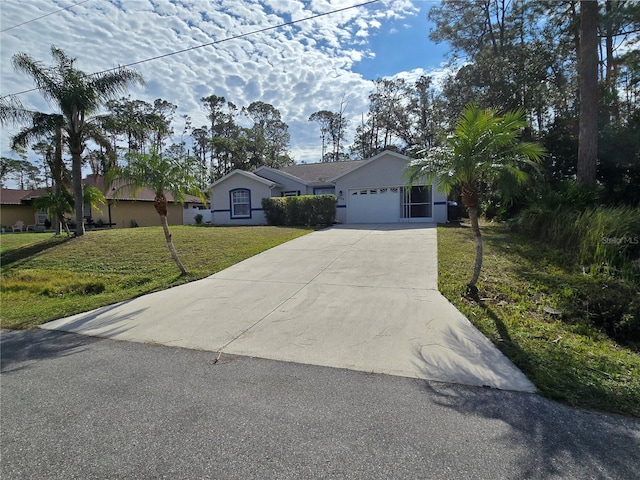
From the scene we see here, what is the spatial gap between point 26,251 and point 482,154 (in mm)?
15432

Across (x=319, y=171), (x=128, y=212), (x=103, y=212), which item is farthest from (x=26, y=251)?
(x=319, y=171)

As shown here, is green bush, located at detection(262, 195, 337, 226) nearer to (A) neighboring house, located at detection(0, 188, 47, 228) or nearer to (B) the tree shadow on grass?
(B) the tree shadow on grass

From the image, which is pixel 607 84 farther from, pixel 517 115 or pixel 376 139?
pixel 376 139

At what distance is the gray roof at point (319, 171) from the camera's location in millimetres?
22272

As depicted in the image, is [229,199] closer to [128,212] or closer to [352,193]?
[352,193]

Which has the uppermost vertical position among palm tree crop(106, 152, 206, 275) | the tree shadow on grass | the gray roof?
the gray roof

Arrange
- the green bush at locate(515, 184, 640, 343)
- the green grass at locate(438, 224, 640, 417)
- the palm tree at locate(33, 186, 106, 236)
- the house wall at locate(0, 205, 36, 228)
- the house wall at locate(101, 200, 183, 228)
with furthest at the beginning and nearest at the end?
the house wall at locate(0, 205, 36, 228) < the house wall at locate(101, 200, 183, 228) < the palm tree at locate(33, 186, 106, 236) < the green bush at locate(515, 184, 640, 343) < the green grass at locate(438, 224, 640, 417)

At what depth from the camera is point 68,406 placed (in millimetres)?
3021

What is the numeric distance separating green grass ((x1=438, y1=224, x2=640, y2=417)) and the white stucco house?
28.5 ft

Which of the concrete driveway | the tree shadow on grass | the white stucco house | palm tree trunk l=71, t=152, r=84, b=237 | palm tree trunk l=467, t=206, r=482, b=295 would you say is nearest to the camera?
the concrete driveway

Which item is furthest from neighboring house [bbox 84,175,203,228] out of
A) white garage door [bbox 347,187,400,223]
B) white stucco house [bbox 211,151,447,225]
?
white garage door [bbox 347,187,400,223]

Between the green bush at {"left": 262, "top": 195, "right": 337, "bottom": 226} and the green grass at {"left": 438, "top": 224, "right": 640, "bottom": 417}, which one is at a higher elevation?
the green bush at {"left": 262, "top": 195, "right": 337, "bottom": 226}

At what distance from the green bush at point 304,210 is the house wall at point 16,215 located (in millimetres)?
21379

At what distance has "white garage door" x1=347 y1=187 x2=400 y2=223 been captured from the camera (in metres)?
18.8
